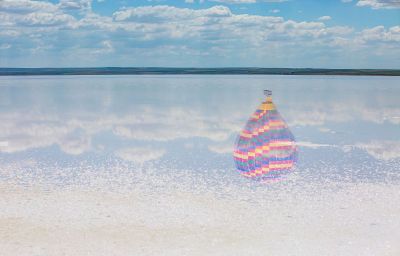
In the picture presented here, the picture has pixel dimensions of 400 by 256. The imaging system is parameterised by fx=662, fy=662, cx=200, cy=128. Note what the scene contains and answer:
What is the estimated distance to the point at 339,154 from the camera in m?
11.9

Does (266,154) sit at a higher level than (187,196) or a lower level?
higher

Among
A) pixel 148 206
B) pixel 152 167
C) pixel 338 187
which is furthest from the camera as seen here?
pixel 152 167

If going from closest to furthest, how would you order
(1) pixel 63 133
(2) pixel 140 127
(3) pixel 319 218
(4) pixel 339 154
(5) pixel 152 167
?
(3) pixel 319 218 → (5) pixel 152 167 → (4) pixel 339 154 → (1) pixel 63 133 → (2) pixel 140 127

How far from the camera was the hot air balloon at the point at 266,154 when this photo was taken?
32.5ft

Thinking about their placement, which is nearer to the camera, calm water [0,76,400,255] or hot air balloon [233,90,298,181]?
calm water [0,76,400,255]

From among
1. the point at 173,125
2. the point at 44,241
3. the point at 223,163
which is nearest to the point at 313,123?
the point at 173,125

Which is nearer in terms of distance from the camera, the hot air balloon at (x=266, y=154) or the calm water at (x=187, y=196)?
the calm water at (x=187, y=196)

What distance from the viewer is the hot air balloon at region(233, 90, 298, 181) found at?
9906 millimetres

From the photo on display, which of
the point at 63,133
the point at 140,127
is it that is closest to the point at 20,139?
the point at 63,133

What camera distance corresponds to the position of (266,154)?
406 inches

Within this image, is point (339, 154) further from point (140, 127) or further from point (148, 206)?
point (140, 127)

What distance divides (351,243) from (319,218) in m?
0.95

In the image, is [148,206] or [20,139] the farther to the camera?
[20,139]

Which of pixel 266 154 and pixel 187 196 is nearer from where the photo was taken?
pixel 187 196
